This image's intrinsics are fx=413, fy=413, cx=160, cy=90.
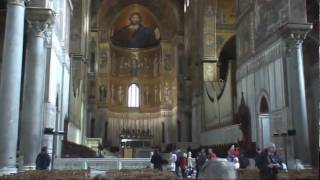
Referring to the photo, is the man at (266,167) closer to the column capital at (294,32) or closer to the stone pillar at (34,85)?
the stone pillar at (34,85)

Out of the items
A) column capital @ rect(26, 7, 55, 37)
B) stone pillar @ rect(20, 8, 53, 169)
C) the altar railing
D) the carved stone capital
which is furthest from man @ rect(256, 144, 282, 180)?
the altar railing

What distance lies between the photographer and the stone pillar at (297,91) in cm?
1816

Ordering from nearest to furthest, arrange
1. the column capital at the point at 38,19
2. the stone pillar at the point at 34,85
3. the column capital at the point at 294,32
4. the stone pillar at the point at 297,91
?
the stone pillar at the point at 34,85, the column capital at the point at 38,19, the stone pillar at the point at 297,91, the column capital at the point at 294,32

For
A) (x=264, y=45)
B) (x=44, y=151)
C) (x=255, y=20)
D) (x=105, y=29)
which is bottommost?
(x=44, y=151)

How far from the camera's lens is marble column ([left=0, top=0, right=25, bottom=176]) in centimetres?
1390

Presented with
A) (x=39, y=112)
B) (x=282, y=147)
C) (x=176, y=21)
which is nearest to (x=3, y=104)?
(x=39, y=112)

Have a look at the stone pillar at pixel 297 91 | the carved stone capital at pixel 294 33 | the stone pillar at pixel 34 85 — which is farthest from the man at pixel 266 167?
the carved stone capital at pixel 294 33

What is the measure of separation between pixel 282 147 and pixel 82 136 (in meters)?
20.4

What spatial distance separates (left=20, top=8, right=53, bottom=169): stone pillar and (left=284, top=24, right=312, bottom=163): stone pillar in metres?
10.8

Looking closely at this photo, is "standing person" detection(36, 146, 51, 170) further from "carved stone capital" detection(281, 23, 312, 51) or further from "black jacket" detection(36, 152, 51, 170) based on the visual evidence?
"carved stone capital" detection(281, 23, 312, 51)

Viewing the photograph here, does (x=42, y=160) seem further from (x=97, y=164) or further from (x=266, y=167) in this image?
(x=266, y=167)

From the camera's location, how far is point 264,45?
21.8 metres

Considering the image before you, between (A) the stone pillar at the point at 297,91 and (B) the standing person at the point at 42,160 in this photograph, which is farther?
(A) the stone pillar at the point at 297,91

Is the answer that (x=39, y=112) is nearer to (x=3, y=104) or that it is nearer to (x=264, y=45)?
(x=3, y=104)
